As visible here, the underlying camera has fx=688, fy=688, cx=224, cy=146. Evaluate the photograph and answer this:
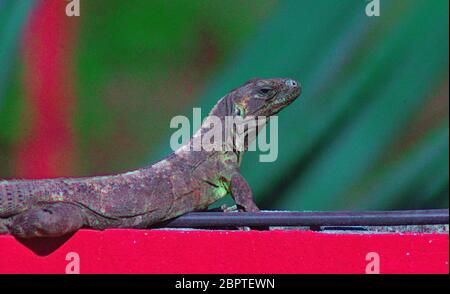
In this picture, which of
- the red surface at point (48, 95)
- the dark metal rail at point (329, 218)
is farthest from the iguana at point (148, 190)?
the red surface at point (48, 95)

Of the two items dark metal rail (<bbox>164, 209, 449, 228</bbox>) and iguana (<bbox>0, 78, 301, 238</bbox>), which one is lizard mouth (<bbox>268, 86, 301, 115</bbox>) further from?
dark metal rail (<bbox>164, 209, 449, 228</bbox>)

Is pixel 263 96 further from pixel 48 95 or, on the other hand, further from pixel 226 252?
pixel 48 95

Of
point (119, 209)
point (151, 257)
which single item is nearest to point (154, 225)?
point (119, 209)

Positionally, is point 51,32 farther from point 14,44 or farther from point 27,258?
point 27,258

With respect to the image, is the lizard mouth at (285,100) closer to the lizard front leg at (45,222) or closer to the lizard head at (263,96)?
the lizard head at (263,96)

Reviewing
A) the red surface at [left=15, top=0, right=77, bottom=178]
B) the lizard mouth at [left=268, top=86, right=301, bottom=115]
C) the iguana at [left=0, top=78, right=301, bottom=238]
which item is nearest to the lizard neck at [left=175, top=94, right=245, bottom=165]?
the iguana at [left=0, top=78, right=301, bottom=238]

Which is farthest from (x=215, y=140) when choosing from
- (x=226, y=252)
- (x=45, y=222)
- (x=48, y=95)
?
(x=48, y=95)

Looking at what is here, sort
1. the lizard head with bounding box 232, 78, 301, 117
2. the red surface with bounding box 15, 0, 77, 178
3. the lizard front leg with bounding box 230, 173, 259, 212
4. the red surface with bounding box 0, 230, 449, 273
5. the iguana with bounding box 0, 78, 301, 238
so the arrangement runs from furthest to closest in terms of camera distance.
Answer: the red surface with bounding box 15, 0, 77, 178, the lizard head with bounding box 232, 78, 301, 117, the lizard front leg with bounding box 230, 173, 259, 212, the iguana with bounding box 0, 78, 301, 238, the red surface with bounding box 0, 230, 449, 273
